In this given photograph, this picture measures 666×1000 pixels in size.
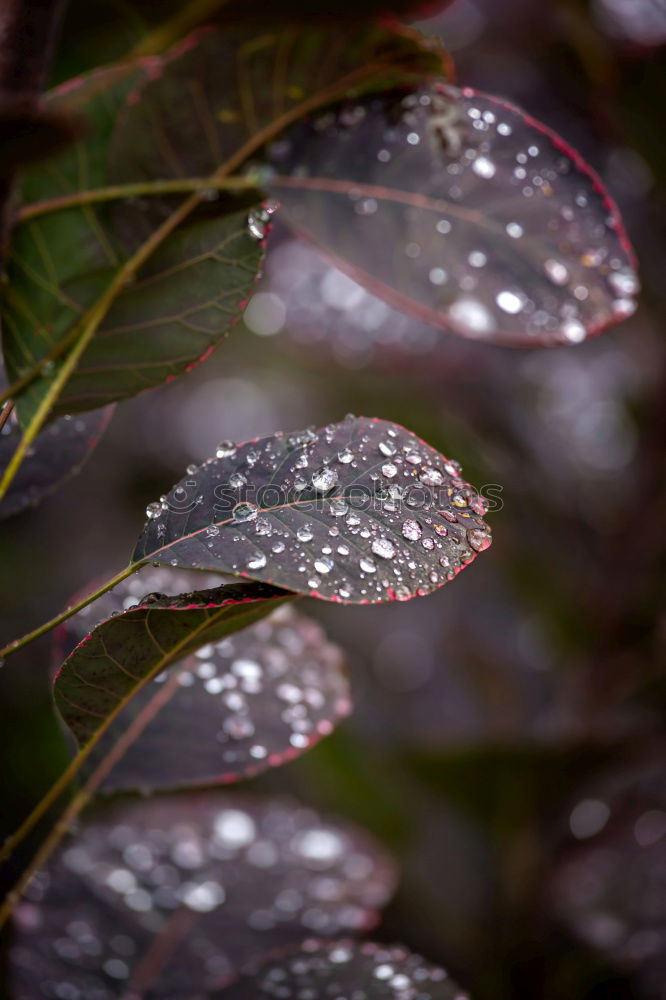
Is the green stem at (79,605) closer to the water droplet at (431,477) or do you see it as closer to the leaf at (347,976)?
the water droplet at (431,477)

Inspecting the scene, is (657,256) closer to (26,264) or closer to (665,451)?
(665,451)

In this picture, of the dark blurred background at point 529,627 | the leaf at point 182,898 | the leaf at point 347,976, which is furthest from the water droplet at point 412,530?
the dark blurred background at point 529,627

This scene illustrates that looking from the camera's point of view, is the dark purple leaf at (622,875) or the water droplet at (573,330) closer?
the water droplet at (573,330)

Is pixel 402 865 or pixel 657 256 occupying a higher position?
pixel 657 256

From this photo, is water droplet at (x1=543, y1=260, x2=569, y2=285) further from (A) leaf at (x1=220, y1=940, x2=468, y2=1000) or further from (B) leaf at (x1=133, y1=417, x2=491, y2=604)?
(A) leaf at (x1=220, y1=940, x2=468, y2=1000)

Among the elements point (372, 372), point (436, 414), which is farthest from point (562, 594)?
point (372, 372)

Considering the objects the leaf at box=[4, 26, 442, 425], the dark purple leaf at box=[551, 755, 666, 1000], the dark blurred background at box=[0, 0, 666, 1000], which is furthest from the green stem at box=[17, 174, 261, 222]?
the dark purple leaf at box=[551, 755, 666, 1000]

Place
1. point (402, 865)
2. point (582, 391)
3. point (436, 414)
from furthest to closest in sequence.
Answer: point (582, 391), point (436, 414), point (402, 865)
